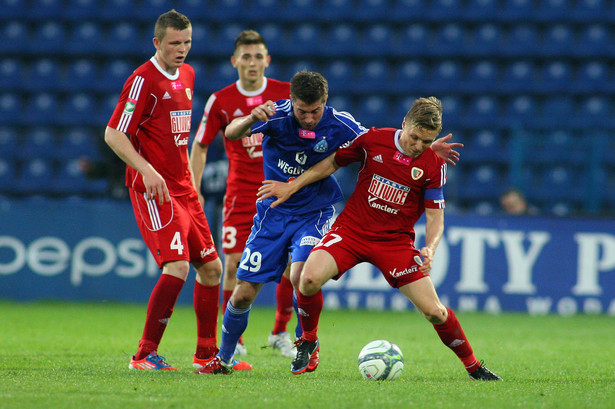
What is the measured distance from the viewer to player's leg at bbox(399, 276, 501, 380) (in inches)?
192

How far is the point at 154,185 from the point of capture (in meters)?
4.95

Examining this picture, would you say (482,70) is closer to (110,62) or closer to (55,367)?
(110,62)

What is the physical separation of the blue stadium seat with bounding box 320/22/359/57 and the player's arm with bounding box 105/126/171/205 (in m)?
9.61

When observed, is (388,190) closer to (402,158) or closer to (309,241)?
(402,158)

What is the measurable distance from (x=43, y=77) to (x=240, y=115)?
927 cm

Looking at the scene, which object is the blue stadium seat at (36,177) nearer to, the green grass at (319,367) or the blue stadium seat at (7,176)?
the blue stadium seat at (7,176)

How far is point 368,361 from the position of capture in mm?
4965

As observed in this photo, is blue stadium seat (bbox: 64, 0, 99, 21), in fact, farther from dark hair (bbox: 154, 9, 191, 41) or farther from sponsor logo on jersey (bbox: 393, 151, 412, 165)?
sponsor logo on jersey (bbox: 393, 151, 412, 165)

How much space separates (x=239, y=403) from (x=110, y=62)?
466 inches

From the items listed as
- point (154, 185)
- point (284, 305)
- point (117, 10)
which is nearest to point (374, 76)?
point (117, 10)

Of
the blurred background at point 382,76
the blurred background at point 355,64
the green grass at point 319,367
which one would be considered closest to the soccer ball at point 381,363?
the green grass at point 319,367

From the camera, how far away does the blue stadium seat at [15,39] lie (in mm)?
14750

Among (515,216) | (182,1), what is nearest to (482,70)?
(515,216)

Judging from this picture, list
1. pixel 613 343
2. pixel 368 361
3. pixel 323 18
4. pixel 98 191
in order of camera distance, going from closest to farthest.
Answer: pixel 368 361 < pixel 613 343 < pixel 98 191 < pixel 323 18
